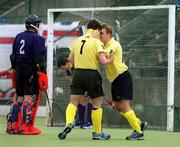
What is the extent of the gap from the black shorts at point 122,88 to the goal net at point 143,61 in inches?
72.7

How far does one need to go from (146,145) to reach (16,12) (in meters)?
10.7

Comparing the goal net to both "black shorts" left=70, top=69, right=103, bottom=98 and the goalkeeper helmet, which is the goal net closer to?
the goalkeeper helmet

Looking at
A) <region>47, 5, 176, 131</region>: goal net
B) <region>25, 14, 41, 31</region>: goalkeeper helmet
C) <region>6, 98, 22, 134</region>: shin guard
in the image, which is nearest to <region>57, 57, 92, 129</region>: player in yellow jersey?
<region>47, 5, 176, 131</region>: goal net

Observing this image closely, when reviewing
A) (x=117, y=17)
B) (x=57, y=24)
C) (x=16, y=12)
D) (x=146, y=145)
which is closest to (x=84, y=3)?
(x=16, y=12)

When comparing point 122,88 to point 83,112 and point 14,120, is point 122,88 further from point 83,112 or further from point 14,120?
point 83,112

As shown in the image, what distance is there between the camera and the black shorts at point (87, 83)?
1046cm

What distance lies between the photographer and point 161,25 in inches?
493

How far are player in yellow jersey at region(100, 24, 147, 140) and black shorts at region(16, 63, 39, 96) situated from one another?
141cm

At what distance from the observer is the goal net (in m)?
12.4

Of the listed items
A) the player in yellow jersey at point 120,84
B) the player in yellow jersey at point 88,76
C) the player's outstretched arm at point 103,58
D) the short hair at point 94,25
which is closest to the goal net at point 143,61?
the player in yellow jersey at point 120,84

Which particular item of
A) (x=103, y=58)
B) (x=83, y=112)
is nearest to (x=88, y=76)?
(x=103, y=58)

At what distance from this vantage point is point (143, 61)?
12.7 metres

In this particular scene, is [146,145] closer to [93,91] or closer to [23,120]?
[93,91]

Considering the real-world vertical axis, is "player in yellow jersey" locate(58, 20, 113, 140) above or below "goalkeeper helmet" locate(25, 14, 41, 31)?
below
